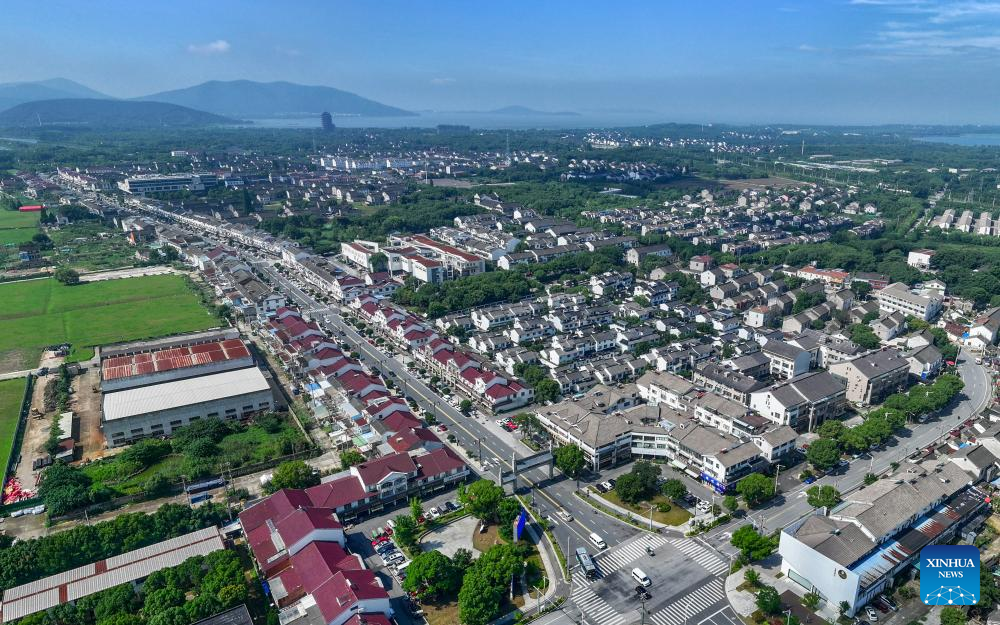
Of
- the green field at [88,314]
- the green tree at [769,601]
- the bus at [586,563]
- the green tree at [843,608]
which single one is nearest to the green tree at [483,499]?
the bus at [586,563]

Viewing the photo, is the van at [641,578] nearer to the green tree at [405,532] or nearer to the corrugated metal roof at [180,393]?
the green tree at [405,532]

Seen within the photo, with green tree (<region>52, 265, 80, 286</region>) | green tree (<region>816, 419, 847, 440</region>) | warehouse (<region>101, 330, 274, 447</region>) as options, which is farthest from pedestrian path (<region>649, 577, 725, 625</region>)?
green tree (<region>52, 265, 80, 286</region>)

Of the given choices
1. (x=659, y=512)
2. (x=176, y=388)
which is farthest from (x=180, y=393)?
(x=659, y=512)

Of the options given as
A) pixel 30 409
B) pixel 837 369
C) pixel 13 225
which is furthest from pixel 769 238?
pixel 13 225

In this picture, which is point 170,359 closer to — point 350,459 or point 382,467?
point 350,459

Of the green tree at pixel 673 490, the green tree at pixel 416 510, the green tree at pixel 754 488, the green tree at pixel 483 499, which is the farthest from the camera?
the green tree at pixel 673 490

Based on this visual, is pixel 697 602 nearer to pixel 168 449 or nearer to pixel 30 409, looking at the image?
pixel 168 449
